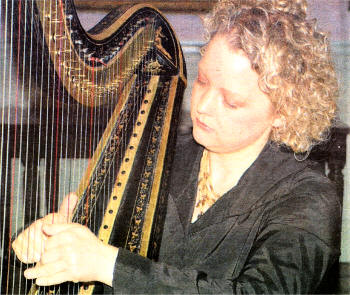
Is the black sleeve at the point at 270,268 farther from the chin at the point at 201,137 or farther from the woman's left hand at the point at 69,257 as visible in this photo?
the chin at the point at 201,137

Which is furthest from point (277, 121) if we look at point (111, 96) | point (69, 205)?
point (69, 205)

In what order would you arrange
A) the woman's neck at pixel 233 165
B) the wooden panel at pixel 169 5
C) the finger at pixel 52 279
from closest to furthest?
1. the finger at pixel 52 279
2. the woman's neck at pixel 233 165
3. the wooden panel at pixel 169 5

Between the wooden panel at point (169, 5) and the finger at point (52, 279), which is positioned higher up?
the wooden panel at point (169, 5)

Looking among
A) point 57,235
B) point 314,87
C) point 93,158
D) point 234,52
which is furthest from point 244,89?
point 57,235

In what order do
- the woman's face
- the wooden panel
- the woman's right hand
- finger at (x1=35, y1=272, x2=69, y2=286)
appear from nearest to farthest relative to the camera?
finger at (x1=35, y1=272, x2=69, y2=286) < the woman's right hand < the woman's face < the wooden panel

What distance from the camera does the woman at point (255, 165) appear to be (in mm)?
797

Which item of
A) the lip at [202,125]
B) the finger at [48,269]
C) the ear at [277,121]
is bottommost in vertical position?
the finger at [48,269]

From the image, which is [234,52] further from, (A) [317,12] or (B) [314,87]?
(A) [317,12]

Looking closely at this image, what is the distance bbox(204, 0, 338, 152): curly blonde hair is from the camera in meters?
0.92

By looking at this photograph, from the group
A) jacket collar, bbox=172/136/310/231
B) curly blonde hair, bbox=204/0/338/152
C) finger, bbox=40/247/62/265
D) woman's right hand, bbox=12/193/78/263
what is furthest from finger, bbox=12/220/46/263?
curly blonde hair, bbox=204/0/338/152

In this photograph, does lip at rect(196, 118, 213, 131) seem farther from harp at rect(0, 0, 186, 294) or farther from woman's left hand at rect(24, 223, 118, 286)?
woman's left hand at rect(24, 223, 118, 286)

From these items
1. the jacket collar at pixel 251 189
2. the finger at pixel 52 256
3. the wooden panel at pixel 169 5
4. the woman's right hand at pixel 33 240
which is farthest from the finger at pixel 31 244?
the wooden panel at pixel 169 5

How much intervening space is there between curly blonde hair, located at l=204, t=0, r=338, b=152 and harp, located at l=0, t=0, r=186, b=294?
169mm

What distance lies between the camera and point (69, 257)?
26.7 inches
